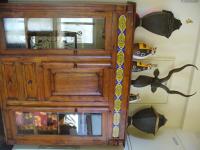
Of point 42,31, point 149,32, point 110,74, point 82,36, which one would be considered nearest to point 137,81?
point 110,74

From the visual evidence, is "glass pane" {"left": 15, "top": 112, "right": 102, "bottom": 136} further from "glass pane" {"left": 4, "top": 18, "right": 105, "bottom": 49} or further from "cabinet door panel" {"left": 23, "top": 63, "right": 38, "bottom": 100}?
"glass pane" {"left": 4, "top": 18, "right": 105, "bottom": 49}

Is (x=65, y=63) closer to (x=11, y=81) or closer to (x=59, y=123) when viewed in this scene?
(x=11, y=81)

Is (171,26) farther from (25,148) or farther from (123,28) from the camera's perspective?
(25,148)

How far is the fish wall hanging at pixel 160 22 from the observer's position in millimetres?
1869

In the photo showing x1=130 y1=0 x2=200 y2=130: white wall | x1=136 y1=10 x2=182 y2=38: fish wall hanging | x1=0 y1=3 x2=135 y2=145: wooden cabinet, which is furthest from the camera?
x1=130 y1=0 x2=200 y2=130: white wall

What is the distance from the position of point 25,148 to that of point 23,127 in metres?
0.22

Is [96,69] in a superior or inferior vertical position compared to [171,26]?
inferior

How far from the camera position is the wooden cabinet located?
5.41 feet

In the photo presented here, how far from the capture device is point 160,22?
6.14 ft

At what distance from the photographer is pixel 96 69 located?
1.77 meters

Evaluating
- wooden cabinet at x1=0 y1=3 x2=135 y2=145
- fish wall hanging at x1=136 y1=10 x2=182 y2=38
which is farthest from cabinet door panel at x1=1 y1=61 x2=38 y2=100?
fish wall hanging at x1=136 y1=10 x2=182 y2=38

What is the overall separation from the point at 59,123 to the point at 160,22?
1119 millimetres

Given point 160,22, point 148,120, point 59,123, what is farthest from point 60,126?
point 160,22

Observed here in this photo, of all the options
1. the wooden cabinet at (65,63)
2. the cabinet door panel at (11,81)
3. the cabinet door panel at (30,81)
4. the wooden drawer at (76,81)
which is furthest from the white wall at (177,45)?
the cabinet door panel at (11,81)
